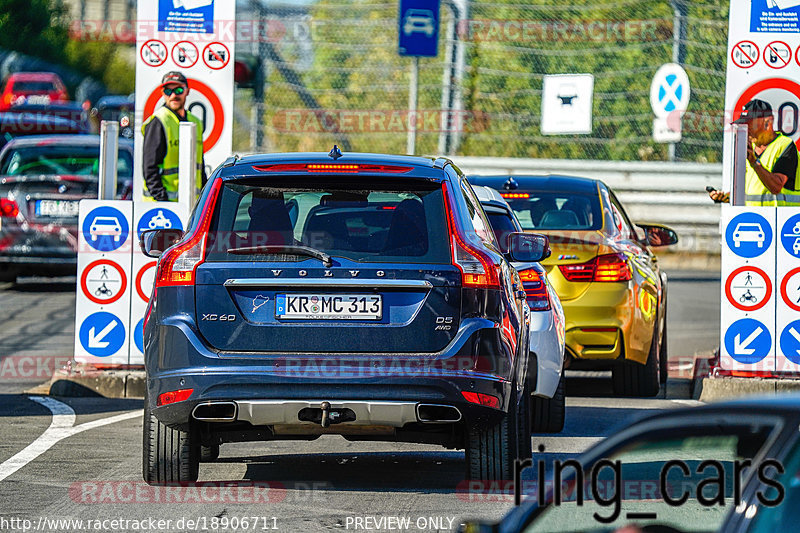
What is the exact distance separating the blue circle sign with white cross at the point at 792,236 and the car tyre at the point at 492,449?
4.34 m

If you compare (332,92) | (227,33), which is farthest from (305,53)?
(227,33)

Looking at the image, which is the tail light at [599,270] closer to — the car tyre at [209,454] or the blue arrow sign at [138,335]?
the blue arrow sign at [138,335]

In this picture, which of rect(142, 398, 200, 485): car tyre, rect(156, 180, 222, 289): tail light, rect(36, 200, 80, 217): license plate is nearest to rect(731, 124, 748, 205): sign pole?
rect(156, 180, 222, 289): tail light

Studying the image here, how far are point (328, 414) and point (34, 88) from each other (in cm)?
4323

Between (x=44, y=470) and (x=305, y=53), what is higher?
(x=305, y=53)

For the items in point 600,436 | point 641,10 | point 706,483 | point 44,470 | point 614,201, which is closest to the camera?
point 706,483

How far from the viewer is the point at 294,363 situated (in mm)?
6801

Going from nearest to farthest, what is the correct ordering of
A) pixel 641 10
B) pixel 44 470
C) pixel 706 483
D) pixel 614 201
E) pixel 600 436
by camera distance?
1. pixel 706 483
2. pixel 44 470
3. pixel 600 436
4. pixel 614 201
5. pixel 641 10

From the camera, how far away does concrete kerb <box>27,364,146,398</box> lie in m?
10.9

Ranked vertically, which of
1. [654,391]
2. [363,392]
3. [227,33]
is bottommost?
[654,391]

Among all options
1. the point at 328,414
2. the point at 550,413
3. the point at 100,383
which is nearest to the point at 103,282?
the point at 100,383

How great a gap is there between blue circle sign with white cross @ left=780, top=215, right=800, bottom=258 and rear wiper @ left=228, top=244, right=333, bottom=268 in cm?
498

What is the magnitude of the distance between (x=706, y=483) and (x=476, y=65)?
1903 cm

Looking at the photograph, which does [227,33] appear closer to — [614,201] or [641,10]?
[614,201]
